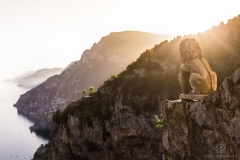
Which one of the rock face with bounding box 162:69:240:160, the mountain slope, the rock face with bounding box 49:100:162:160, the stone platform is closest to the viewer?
the rock face with bounding box 162:69:240:160

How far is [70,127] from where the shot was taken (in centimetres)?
7112

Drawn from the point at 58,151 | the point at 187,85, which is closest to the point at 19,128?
the point at 58,151

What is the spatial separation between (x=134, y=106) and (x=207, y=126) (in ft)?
164

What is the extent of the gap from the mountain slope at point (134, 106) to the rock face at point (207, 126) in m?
42.9

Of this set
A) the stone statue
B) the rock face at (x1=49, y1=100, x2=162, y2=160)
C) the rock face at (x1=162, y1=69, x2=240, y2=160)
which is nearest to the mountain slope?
the rock face at (x1=49, y1=100, x2=162, y2=160)

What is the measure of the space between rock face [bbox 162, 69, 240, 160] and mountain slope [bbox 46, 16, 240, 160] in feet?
141

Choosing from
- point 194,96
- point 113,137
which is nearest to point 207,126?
point 194,96

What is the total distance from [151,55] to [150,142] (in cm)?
2697

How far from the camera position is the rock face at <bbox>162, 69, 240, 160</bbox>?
26.5 ft

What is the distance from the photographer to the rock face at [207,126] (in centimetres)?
807

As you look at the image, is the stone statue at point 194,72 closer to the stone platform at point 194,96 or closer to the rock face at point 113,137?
the stone platform at point 194,96

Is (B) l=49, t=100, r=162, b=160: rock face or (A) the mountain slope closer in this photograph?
(A) the mountain slope

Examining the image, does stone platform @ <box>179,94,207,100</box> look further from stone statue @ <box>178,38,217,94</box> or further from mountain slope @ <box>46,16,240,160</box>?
mountain slope @ <box>46,16,240,160</box>

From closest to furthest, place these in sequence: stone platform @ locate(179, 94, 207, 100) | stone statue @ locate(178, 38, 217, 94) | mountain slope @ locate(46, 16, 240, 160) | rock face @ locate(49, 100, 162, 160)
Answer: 1. stone platform @ locate(179, 94, 207, 100)
2. stone statue @ locate(178, 38, 217, 94)
3. mountain slope @ locate(46, 16, 240, 160)
4. rock face @ locate(49, 100, 162, 160)
